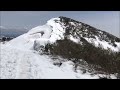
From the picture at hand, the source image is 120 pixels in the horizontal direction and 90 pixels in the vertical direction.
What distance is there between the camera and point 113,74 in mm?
7848
